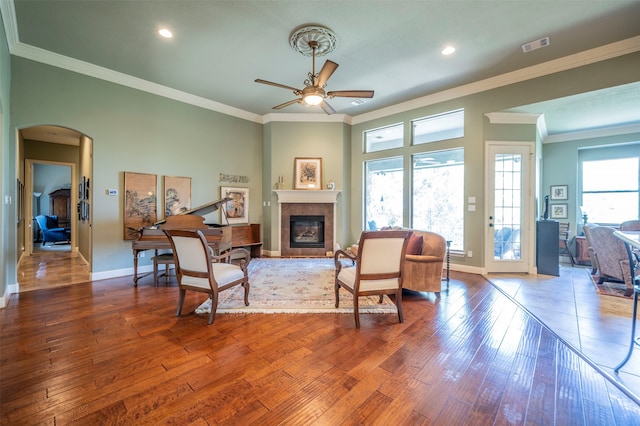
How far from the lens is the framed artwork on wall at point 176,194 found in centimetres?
528

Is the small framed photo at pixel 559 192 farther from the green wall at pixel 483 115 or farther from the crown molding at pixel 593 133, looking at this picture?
the crown molding at pixel 593 133

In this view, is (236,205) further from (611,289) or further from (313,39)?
(611,289)

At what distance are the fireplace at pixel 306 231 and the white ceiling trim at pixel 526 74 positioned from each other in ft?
10.0

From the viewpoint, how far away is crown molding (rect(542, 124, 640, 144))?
597 cm

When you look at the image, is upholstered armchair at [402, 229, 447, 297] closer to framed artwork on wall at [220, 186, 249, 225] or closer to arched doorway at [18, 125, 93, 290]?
framed artwork on wall at [220, 186, 249, 225]

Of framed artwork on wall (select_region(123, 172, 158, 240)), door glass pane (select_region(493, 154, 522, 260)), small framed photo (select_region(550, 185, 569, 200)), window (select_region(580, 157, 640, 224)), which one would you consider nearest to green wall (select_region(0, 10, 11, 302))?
framed artwork on wall (select_region(123, 172, 158, 240))

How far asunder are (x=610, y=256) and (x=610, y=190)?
352 cm

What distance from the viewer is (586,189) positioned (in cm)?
666

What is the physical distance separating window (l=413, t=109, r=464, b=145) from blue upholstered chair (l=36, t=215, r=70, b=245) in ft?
36.1

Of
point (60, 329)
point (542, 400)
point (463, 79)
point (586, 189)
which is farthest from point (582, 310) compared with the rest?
point (60, 329)

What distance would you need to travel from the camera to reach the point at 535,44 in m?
3.79

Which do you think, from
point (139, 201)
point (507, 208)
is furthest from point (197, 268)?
point (507, 208)

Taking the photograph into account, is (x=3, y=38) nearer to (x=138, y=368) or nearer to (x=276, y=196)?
(x=138, y=368)

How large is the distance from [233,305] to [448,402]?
247 cm
